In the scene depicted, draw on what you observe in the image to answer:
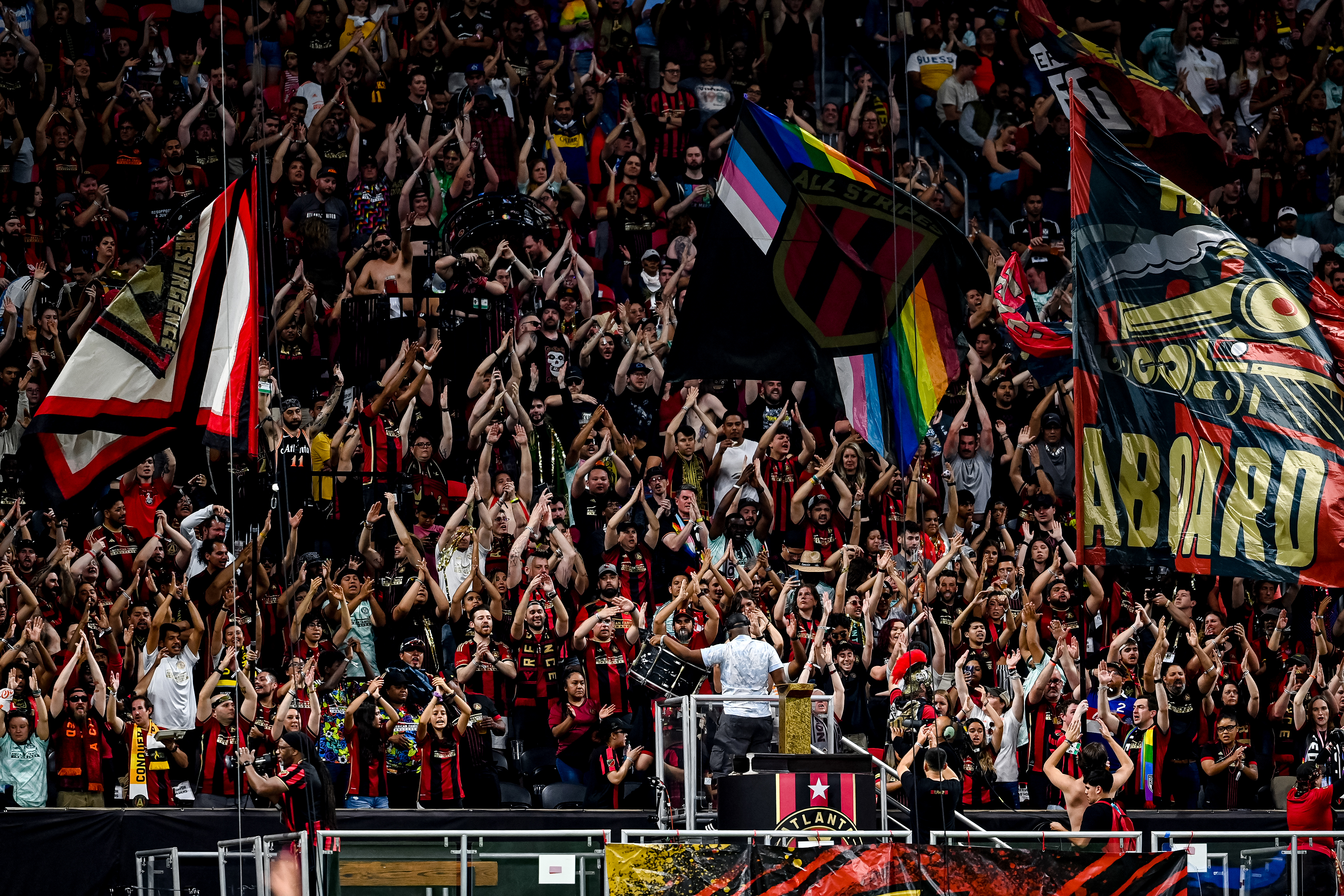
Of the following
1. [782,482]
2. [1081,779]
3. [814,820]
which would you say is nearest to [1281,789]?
[1081,779]

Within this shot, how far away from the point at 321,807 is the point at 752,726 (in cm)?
304


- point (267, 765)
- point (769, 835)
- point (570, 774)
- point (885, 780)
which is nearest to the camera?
point (769, 835)

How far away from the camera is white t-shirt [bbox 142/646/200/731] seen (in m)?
16.5

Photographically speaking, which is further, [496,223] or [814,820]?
[496,223]

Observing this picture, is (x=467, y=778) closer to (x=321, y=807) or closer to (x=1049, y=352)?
(x=321, y=807)

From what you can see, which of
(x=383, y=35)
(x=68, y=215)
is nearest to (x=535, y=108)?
(x=383, y=35)

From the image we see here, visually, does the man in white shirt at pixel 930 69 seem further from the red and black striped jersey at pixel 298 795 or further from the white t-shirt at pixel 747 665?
the red and black striped jersey at pixel 298 795

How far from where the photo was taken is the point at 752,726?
14109 millimetres

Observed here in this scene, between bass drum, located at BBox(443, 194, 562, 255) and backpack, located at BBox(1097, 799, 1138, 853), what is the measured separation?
8.74 m

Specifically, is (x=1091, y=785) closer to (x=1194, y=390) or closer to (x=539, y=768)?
(x=1194, y=390)

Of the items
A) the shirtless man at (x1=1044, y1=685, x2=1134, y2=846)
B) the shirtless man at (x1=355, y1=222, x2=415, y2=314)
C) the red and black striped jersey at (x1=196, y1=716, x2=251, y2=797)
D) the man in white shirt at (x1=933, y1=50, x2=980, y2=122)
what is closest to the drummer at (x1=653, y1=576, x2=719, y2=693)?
the shirtless man at (x1=1044, y1=685, x2=1134, y2=846)

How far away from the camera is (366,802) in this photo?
1589 cm

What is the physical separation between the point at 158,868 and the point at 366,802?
70.1 inches

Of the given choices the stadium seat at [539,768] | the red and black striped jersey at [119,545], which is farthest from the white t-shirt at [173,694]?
the stadium seat at [539,768]
